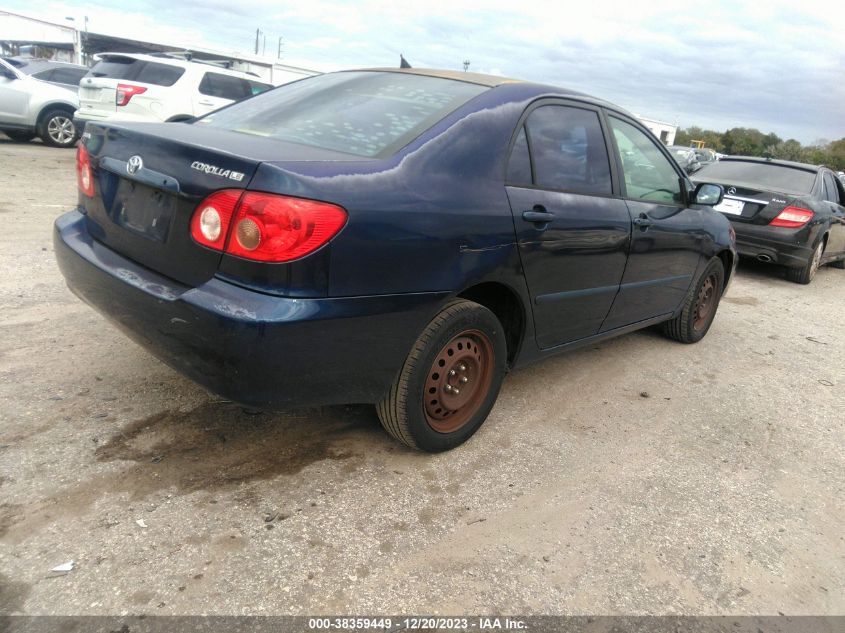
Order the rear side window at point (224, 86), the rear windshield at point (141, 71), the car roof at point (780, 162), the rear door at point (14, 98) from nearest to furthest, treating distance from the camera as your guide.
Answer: the car roof at point (780, 162) < the rear windshield at point (141, 71) < the rear side window at point (224, 86) < the rear door at point (14, 98)

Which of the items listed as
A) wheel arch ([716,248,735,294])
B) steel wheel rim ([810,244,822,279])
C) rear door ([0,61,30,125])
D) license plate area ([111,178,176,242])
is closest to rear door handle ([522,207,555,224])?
license plate area ([111,178,176,242])

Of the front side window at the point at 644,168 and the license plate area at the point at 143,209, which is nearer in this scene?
the license plate area at the point at 143,209

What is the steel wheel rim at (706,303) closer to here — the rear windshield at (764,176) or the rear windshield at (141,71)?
the rear windshield at (764,176)

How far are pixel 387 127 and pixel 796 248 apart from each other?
22.4 ft

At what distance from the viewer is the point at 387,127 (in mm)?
2717

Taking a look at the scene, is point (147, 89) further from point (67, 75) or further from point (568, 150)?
point (568, 150)

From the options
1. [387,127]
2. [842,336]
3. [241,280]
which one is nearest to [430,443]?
[241,280]

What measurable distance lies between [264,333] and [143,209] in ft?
2.66

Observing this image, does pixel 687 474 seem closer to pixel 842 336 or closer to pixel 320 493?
pixel 320 493

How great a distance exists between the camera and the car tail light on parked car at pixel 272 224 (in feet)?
6.96

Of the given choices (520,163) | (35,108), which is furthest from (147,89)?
(520,163)

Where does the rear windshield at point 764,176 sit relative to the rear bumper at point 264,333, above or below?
above

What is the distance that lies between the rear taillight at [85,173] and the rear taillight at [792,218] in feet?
24.4

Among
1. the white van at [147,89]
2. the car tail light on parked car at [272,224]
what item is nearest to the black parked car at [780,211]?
the car tail light on parked car at [272,224]
